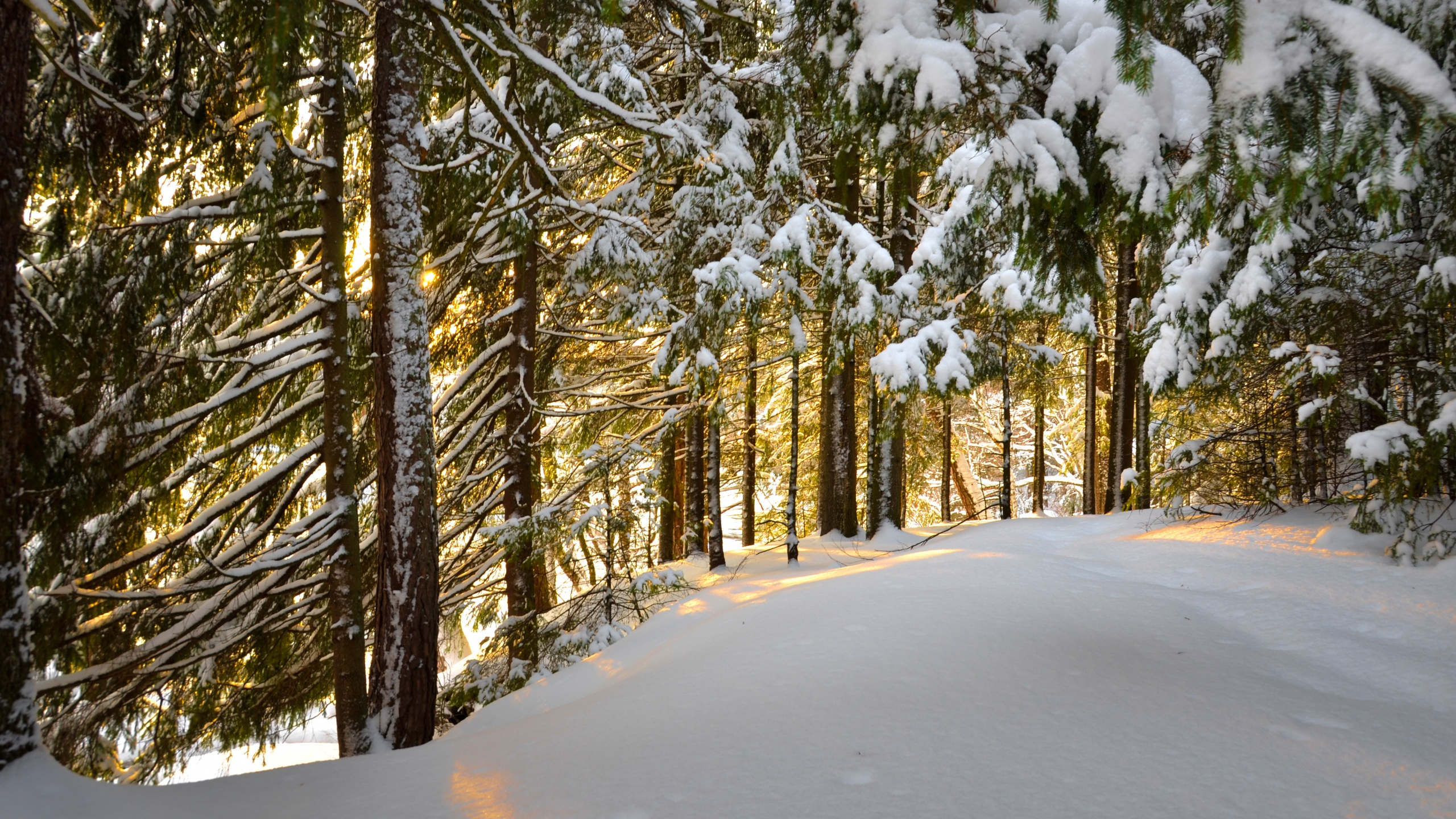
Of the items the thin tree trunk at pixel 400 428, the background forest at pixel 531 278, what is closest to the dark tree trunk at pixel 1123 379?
the background forest at pixel 531 278

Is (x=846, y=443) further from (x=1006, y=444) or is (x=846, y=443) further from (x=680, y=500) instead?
(x=680, y=500)

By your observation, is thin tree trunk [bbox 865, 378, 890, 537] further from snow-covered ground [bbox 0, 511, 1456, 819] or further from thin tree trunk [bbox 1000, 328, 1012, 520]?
snow-covered ground [bbox 0, 511, 1456, 819]

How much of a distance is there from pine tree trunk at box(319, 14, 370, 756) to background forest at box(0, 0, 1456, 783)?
30 mm

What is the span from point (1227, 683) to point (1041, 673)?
890mm

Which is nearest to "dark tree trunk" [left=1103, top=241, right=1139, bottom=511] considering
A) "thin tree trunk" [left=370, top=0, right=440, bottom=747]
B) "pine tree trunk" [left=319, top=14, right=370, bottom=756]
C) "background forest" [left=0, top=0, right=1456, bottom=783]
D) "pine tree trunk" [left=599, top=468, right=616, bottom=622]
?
"background forest" [left=0, top=0, right=1456, bottom=783]

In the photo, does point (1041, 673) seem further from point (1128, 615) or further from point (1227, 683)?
point (1128, 615)

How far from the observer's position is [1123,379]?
12453mm

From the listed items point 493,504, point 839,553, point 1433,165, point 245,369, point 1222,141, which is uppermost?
point 1433,165

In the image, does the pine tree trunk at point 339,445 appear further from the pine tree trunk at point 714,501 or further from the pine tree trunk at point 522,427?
the pine tree trunk at point 714,501

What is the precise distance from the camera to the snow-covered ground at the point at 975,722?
2582mm

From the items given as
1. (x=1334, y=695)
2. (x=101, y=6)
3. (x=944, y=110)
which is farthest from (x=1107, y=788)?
(x=101, y=6)

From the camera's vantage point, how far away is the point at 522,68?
7.68 m

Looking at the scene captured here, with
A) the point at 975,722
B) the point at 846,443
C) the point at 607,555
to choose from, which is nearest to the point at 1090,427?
the point at 846,443

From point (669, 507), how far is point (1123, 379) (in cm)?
799
